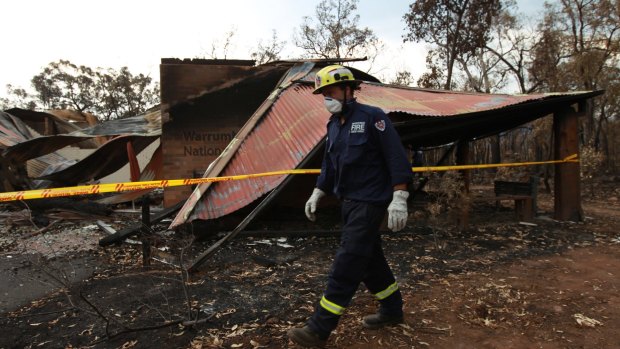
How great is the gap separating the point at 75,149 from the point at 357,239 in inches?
718

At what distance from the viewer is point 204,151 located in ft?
25.9

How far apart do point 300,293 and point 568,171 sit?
19.9 feet

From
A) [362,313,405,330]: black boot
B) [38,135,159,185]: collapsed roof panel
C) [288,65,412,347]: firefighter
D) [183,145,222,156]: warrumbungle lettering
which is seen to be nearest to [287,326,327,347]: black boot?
[288,65,412,347]: firefighter

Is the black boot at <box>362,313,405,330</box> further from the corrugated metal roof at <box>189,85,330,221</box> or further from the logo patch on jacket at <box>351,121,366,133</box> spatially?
the corrugated metal roof at <box>189,85,330,221</box>

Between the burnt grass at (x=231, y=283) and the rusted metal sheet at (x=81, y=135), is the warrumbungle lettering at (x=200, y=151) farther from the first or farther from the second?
the burnt grass at (x=231, y=283)

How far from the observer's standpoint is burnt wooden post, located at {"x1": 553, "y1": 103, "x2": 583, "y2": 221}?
721cm

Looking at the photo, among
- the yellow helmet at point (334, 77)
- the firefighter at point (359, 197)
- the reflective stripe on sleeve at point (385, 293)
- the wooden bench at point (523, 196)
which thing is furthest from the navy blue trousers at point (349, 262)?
the wooden bench at point (523, 196)

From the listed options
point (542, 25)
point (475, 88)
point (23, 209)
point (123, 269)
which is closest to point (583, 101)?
point (123, 269)

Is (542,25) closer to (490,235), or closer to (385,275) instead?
(490,235)

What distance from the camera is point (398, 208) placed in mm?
2709

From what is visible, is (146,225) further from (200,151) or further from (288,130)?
(200,151)

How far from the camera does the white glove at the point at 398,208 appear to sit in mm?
2701

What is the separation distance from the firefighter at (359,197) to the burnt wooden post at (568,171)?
231 inches

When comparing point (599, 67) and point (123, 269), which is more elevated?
point (599, 67)
